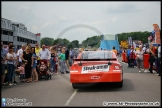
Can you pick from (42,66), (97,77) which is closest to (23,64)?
(42,66)

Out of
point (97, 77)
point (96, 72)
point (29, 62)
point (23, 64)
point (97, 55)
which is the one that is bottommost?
point (97, 77)

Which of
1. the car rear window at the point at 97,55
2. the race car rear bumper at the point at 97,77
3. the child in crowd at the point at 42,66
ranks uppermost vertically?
the car rear window at the point at 97,55

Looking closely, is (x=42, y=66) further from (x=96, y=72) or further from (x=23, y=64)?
(x=96, y=72)

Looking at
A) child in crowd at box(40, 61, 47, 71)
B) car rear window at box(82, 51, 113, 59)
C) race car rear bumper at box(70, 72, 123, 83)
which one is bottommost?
race car rear bumper at box(70, 72, 123, 83)

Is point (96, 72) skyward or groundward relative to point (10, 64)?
groundward

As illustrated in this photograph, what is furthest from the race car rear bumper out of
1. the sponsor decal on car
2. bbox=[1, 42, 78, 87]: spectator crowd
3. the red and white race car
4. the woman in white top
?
the woman in white top

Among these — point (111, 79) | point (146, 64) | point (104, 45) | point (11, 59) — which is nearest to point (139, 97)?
point (111, 79)

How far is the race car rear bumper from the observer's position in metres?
8.16

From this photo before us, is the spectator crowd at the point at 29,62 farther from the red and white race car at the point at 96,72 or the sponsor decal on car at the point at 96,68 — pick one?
the sponsor decal on car at the point at 96,68

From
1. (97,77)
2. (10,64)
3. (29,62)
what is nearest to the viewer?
(97,77)

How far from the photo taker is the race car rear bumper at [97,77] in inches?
321

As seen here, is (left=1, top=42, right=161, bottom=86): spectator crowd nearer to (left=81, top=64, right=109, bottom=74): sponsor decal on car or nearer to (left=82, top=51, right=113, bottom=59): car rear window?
(left=82, top=51, right=113, bottom=59): car rear window

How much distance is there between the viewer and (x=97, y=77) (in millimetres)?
8219

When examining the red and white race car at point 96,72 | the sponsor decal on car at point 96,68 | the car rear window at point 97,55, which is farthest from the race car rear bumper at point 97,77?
the car rear window at point 97,55
